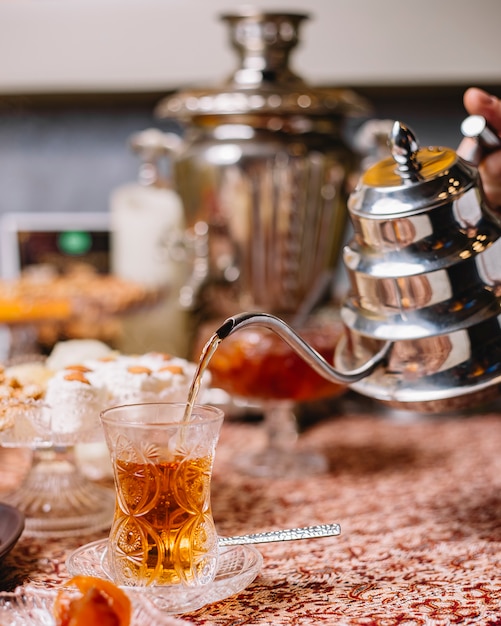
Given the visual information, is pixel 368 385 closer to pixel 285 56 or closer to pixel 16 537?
pixel 16 537

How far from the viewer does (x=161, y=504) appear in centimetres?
63

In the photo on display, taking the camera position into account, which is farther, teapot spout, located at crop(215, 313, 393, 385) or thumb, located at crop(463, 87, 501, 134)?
thumb, located at crop(463, 87, 501, 134)

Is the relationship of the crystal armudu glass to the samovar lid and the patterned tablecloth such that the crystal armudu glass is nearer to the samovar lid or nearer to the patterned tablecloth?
the patterned tablecloth

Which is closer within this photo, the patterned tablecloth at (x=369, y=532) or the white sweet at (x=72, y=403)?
the patterned tablecloth at (x=369, y=532)

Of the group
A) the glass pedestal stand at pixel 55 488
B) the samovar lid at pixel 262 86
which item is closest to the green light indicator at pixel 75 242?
the samovar lid at pixel 262 86

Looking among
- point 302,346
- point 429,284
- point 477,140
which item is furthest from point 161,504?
point 477,140

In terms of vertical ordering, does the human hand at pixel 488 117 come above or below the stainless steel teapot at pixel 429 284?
above

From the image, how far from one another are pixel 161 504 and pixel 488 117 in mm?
428

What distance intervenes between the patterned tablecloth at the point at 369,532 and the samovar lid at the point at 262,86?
43cm

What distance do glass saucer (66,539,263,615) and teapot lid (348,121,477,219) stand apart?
28cm

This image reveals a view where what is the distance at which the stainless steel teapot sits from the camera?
719mm

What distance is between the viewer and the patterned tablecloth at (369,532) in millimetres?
654

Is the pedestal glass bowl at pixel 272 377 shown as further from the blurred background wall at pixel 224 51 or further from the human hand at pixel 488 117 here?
the blurred background wall at pixel 224 51

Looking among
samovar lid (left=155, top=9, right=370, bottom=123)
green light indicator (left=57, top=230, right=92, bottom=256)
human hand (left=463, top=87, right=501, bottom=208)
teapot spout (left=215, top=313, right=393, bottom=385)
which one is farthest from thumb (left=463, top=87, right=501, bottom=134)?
green light indicator (left=57, top=230, right=92, bottom=256)
